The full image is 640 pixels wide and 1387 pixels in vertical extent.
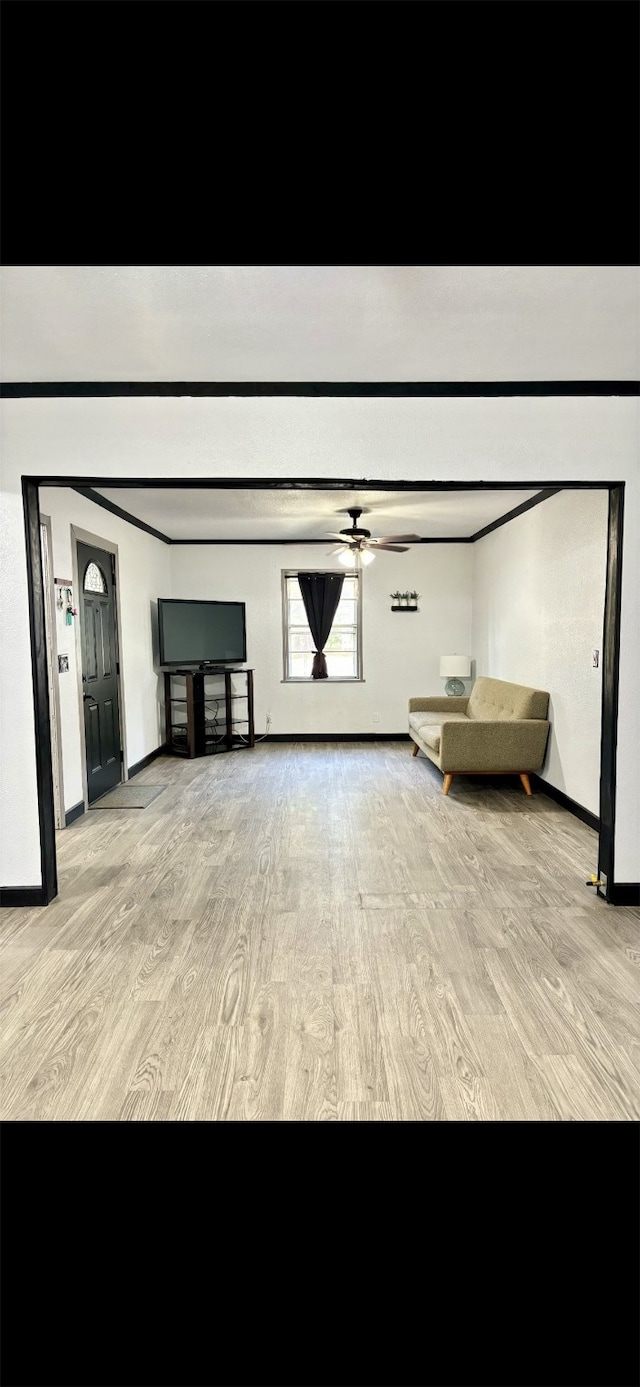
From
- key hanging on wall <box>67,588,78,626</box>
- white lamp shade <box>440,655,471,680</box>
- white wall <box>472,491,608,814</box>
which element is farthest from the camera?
white lamp shade <box>440,655,471,680</box>

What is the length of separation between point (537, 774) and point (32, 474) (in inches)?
167

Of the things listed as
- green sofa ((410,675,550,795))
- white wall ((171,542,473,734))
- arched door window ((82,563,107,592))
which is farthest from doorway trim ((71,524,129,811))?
green sofa ((410,675,550,795))

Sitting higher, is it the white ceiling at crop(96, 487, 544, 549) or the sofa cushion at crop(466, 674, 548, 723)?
the white ceiling at crop(96, 487, 544, 549)

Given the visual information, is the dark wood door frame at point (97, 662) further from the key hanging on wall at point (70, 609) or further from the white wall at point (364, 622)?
the white wall at point (364, 622)

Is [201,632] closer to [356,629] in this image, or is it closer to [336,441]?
[356,629]

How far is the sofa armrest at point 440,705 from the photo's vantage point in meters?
7.38

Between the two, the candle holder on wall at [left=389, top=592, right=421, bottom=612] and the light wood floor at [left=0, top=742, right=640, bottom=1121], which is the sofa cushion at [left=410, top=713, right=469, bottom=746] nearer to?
the candle holder on wall at [left=389, top=592, right=421, bottom=612]

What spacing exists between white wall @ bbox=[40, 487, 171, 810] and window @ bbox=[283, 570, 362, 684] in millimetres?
1416

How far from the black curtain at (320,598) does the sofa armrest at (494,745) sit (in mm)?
3020

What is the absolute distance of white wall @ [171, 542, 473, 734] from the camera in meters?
8.17

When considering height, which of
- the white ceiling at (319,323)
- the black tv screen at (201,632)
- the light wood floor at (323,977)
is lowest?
the light wood floor at (323,977)

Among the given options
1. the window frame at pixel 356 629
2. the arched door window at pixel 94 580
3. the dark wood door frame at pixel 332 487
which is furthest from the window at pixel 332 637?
the dark wood door frame at pixel 332 487
